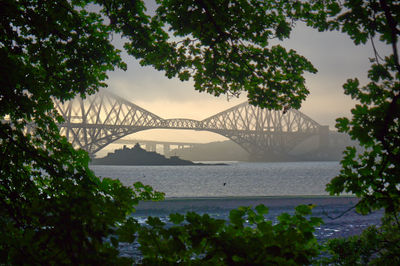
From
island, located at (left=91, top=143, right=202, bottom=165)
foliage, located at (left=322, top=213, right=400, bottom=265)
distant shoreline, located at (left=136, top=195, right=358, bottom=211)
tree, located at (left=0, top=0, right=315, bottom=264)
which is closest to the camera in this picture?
tree, located at (left=0, top=0, right=315, bottom=264)

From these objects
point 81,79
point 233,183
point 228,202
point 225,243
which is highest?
point 81,79

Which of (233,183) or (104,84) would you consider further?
(233,183)

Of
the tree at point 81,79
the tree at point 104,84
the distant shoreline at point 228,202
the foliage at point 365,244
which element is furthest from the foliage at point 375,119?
the distant shoreline at point 228,202

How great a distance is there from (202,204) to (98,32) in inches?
600

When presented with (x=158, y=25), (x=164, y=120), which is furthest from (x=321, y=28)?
(x=164, y=120)

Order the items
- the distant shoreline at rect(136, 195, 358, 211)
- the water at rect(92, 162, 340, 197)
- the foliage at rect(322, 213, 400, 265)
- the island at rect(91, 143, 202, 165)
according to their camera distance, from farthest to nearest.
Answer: the island at rect(91, 143, 202, 165) < the water at rect(92, 162, 340, 197) < the distant shoreline at rect(136, 195, 358, 211) < the foliage at rect(322, 213, 400, 265)

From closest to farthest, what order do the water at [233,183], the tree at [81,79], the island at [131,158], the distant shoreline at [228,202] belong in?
the tree at [81,79] → the distant shoreline at [228,202] → the water at [233,183] → the island at [131,158]

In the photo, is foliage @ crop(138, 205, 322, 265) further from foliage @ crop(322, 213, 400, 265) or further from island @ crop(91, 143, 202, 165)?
island @ crop(91, 143, 202, 165)

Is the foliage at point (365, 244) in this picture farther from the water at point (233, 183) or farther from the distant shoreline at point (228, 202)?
the water at point (233, 183)

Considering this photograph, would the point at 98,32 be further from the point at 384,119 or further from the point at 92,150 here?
the point at 92,150

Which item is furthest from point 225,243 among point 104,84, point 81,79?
point 104,84

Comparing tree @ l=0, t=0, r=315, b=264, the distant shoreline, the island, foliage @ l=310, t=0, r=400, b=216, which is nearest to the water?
the distant shoreline

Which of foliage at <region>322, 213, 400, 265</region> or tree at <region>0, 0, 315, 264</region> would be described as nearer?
tree at <region>0, 0, 315, 264</region>

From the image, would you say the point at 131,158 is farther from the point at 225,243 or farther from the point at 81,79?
the point at 225,243
